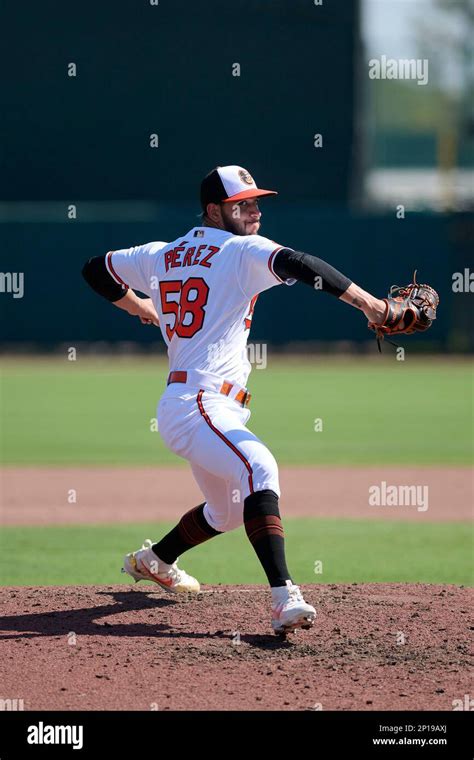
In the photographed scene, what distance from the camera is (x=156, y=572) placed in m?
6.19

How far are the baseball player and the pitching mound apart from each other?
0.28 metres

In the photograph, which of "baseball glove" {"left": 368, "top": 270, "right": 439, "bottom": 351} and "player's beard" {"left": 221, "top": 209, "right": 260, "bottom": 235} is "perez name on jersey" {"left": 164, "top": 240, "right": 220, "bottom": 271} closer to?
"player's beard" {"left": 221, "top": 209, "right": 260, "bottom": 235}

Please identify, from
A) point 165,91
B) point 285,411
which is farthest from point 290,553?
point 165,91

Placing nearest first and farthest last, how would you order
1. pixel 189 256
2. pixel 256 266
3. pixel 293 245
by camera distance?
pixel 256 266 < pixel 189 256 < pixel 293 245

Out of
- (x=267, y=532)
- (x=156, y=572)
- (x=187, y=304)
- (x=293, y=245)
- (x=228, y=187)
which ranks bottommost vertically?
(x=156, y=572)

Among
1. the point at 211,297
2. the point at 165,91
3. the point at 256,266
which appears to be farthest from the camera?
the point at 165,91

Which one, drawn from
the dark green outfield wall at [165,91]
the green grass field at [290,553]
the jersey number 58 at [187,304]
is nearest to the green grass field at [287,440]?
the green grass field at [290,553]

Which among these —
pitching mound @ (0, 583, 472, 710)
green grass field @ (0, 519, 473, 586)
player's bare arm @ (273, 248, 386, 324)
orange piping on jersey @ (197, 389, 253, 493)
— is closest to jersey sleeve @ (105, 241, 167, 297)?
orange piping on jersey @ (197, 389, 253, 493)

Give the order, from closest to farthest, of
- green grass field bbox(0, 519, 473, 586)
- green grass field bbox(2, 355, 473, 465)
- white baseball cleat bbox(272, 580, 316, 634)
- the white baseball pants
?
white baseball cleat bbox(272, 580, 316, 634)
the white baseball pants
green grass field bbox(0, 519, 473, 586)
green grass field bbox(2, 355, 473, 465)

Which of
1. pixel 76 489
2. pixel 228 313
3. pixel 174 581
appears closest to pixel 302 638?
pixel 174 581

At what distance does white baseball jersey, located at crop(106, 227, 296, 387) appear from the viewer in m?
5.37

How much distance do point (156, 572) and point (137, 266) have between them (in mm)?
1612

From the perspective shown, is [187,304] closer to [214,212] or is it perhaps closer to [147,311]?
[214,212]

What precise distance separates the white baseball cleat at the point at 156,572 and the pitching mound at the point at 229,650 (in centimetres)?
9
